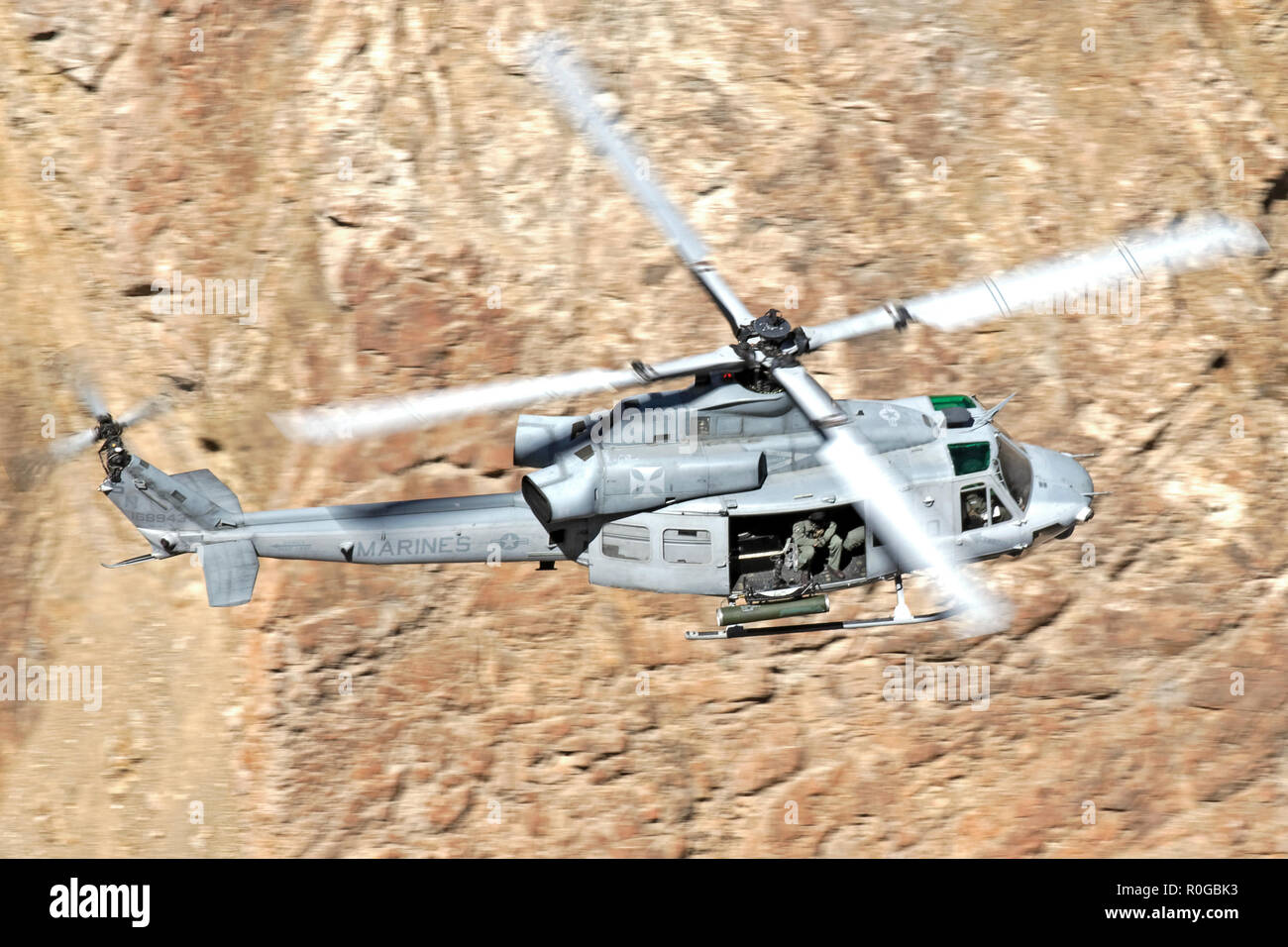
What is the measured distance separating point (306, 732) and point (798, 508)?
10889 mm

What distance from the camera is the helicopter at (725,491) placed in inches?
635

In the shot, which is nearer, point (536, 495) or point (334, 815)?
point (536, 495)

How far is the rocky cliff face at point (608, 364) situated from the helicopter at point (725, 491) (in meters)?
5.25

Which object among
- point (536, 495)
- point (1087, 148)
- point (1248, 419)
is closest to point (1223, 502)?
point (1248, 419)

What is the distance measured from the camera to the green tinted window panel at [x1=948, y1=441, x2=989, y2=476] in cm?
1766

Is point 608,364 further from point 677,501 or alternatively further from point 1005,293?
point 1005,293

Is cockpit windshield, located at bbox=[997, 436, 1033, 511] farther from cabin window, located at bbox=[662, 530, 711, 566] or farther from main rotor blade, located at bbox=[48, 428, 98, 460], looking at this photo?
main rotor blade, located at bbox=[48, 428, 98, 460]

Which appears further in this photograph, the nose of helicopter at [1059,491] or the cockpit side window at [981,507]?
the nose of helicopter at [1059,491]

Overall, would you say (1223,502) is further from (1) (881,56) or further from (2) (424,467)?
(2) (424,467)

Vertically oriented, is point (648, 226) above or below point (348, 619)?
above

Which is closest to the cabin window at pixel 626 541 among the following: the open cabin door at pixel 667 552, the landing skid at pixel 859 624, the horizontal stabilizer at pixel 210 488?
the open cabin door at pixel 667 552

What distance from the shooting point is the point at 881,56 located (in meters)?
25.4
